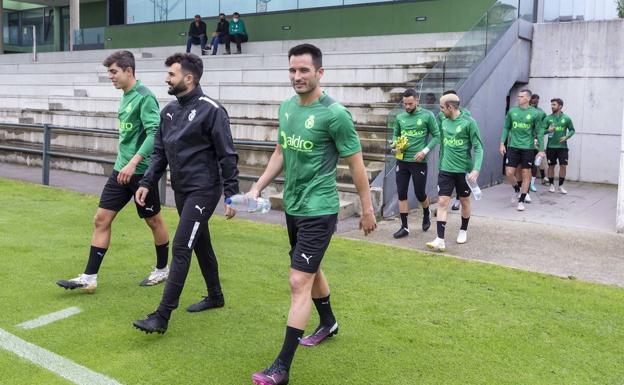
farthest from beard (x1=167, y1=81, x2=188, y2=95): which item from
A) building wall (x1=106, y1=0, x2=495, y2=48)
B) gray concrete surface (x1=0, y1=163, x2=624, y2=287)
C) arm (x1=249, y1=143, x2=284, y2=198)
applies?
building wall (x1=106, y1=0, x2=495, y2=48)

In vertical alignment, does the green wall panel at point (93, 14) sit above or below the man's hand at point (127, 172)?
above

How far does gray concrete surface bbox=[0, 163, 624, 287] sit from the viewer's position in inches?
281

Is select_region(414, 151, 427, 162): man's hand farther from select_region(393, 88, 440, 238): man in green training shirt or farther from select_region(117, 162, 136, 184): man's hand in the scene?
select_region(117, 162, 136, 184): man's hand

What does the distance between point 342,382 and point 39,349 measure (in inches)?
81.7

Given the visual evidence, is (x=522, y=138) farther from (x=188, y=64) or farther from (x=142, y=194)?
(x=142, y=194)

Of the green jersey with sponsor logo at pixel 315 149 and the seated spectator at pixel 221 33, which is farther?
the seated spectator at pixel 221 33

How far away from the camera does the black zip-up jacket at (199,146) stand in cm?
456

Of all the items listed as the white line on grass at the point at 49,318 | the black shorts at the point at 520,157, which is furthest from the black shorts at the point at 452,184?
the white line on grass at the point at 49,318

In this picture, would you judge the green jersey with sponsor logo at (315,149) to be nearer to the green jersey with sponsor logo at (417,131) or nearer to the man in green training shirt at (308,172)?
the man in green training shirt at (308,172)

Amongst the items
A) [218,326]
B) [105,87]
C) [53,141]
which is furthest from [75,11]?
[218,326]

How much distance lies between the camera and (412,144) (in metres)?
8.53

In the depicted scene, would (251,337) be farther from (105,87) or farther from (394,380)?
(105,87)

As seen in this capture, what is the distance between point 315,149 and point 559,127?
10.5m

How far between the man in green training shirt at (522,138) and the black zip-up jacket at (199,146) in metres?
7.45
